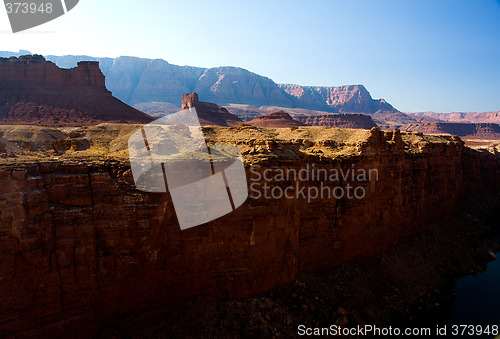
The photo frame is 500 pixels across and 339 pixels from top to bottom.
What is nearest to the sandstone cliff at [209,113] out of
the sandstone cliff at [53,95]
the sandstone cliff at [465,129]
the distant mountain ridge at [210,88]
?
the sandstone cliff at [53,95]

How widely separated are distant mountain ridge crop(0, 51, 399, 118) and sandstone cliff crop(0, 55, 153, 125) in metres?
75.6

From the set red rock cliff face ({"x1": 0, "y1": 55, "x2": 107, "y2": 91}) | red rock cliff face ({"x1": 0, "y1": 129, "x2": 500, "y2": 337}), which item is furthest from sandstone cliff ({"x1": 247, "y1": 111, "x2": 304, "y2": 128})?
red rock cliff face ({"x1": 0, "y1": 129, "x2": 500, "y2": 337})

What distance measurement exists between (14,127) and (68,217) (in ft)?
74.6

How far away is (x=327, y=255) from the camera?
19.8 m

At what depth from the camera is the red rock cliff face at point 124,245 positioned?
11727 millimetres

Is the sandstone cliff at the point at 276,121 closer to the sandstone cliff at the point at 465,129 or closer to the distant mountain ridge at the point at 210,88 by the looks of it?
the sandstone cliff at the point at 465,129

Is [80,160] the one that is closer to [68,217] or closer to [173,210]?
[68,217]

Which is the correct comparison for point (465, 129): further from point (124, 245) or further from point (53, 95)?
Result: point (124, 245)

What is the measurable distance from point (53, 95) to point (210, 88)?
108 metres

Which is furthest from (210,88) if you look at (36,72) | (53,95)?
(53,95)

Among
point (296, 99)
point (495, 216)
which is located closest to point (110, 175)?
point (495, 216)

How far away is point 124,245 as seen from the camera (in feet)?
44.0

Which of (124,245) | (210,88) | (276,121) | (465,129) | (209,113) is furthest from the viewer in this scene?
(210,88)

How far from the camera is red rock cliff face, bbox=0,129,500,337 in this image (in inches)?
462
